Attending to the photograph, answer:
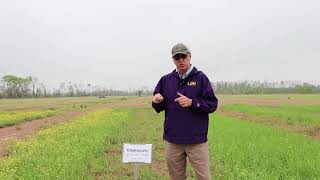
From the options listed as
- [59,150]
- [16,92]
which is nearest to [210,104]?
[59,150]

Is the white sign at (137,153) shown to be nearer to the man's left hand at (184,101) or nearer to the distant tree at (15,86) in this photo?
the man's left hand at (184,101)

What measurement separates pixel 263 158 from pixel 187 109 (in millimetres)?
5180

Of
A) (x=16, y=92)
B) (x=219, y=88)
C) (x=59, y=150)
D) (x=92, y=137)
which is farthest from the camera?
(x=219, y=88)

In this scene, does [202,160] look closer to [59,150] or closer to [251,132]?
[59,150]

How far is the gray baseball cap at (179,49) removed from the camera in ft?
18.0

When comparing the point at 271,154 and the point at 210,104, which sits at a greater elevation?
the point at 210,104

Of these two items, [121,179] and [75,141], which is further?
[75,141]

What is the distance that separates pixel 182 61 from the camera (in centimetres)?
554

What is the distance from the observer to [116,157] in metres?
11.5

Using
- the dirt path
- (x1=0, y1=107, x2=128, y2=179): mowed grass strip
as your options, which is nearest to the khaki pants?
(x1=0, y1=107, x2=128, y2=179): mowed grass strip

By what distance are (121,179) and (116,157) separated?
270cm

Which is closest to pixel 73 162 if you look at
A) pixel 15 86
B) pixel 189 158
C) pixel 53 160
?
pixel 53 160

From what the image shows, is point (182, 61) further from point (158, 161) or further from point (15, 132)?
point (15, 132)

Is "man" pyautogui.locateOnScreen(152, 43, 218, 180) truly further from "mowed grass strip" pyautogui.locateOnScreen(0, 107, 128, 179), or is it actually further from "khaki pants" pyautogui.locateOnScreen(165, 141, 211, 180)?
"mowed grass strip" pyautogui.locateOnScreen(0, 107, 128, 179)
